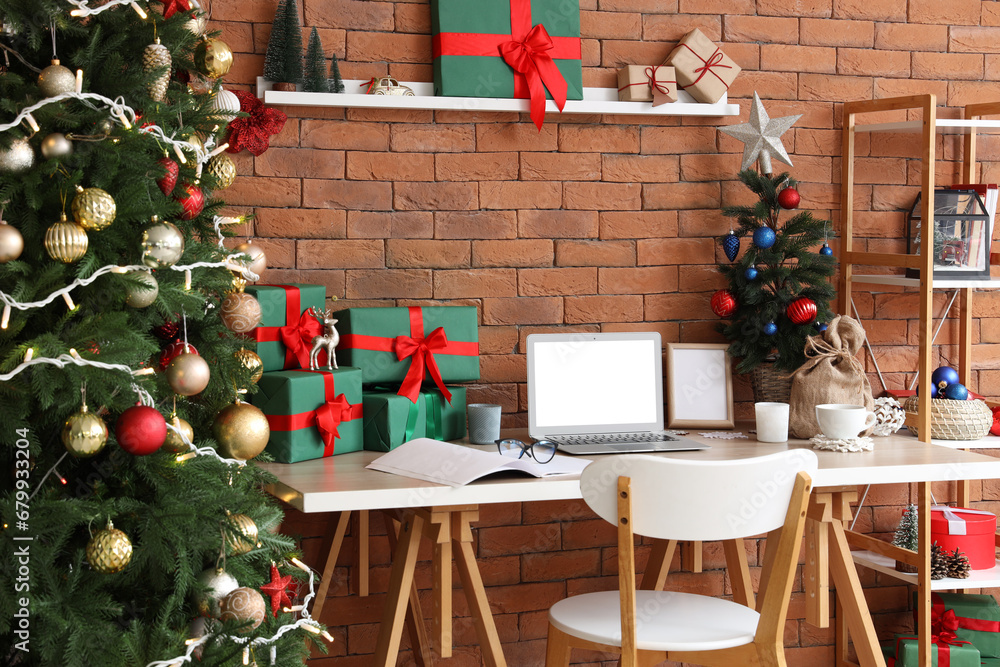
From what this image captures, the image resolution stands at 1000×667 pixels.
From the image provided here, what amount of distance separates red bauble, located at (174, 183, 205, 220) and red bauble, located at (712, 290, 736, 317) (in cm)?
134

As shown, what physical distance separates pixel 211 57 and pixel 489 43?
0.88m

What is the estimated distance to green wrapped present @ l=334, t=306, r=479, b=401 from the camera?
212 cm

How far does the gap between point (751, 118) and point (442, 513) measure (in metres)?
1.33

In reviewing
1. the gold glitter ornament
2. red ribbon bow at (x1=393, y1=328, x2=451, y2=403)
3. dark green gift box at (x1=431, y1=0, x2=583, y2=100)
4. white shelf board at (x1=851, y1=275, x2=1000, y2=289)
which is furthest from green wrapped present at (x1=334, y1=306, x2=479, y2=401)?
white shelf board at (x1=851, y1=275, x2=1000, y2=289)

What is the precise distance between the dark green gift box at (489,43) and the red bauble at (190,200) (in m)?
0.89

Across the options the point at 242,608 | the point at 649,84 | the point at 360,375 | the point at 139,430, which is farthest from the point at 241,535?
the point at 649,84

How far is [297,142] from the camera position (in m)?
2.28

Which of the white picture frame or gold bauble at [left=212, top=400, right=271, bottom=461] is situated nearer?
gold bauble at [left=212, top=400, right=271, bottom=461]

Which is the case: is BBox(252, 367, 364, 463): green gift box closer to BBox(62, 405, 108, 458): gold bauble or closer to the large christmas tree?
the large christmas tree

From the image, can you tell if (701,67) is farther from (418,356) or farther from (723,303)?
(418,356)

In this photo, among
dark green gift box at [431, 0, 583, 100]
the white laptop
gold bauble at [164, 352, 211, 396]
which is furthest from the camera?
dark green gift box at [431, 0, 583, 100]

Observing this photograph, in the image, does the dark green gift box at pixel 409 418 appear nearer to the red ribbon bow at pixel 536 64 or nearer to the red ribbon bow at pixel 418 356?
the red ribbon bow at pixel 418 356

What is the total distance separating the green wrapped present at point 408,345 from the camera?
212 centimetres

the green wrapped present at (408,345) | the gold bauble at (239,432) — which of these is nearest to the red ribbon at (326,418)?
the green wrapped present at (408,345)
